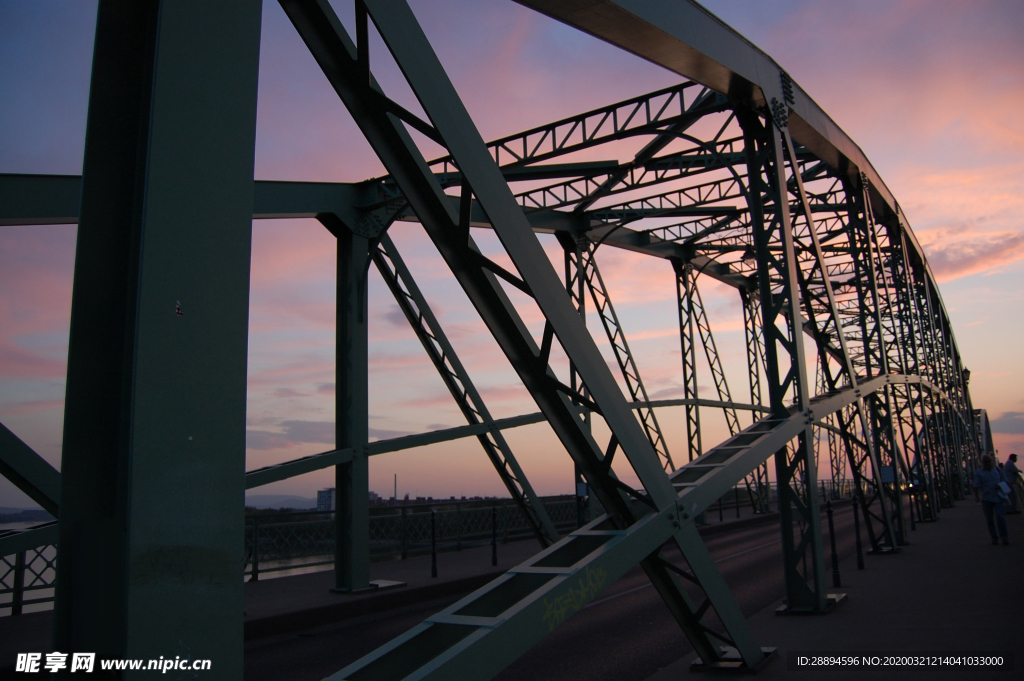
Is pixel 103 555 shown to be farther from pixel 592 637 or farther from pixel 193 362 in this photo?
pixel 592 637

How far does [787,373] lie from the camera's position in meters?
9.30

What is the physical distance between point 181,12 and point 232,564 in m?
2.07

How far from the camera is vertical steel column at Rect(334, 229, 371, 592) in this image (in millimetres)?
12961

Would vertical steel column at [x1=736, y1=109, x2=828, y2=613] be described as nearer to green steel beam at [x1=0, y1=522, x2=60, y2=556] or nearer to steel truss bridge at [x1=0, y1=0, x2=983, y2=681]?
steel truss bridge at [x1=0, y1=0, x2=983, y2=681]

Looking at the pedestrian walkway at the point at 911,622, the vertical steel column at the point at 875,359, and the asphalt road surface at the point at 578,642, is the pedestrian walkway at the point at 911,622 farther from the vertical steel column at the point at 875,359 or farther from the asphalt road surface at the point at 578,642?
the vertical steel column at the point at 875,359

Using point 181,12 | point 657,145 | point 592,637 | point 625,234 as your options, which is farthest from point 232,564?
point 625,234

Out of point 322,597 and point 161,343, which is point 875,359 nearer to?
A: point 322,597

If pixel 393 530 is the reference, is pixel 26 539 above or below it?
above

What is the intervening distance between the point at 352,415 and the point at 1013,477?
21890mm

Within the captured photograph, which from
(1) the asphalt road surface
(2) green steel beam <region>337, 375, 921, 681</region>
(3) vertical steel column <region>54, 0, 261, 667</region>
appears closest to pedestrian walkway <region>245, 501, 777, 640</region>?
(1) the asphalt road surface

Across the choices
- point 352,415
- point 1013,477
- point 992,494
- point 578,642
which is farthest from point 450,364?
point 1013,477

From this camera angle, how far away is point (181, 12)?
266cm

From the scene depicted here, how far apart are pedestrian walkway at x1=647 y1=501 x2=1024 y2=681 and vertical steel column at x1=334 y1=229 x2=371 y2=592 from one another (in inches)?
286

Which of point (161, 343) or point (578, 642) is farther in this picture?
point (578, 642)
